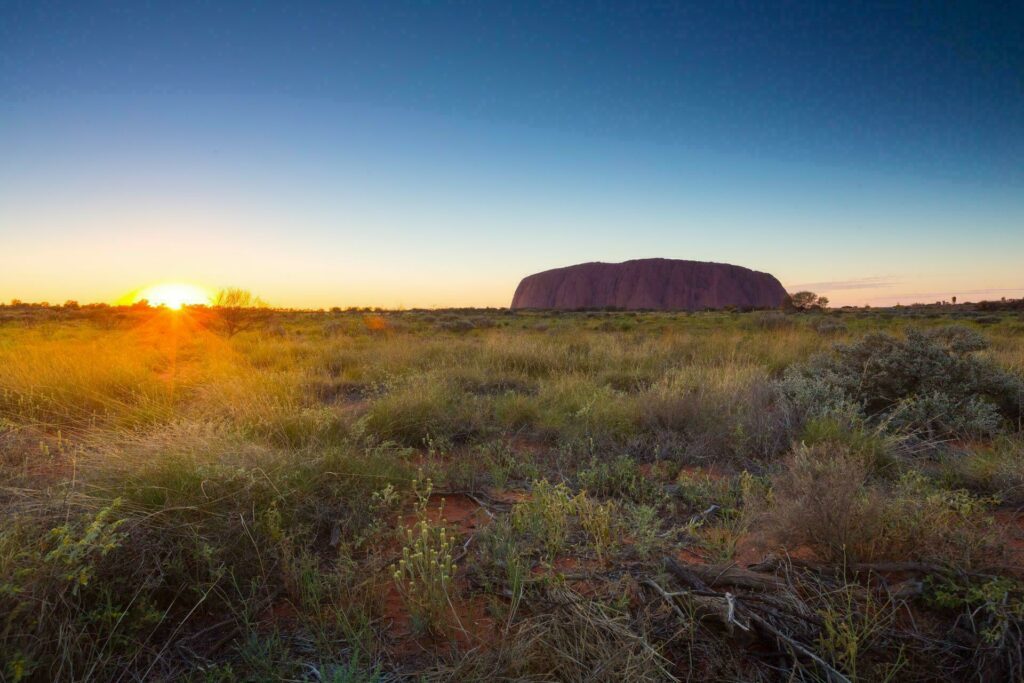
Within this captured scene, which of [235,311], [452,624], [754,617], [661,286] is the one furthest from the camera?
[661,286]

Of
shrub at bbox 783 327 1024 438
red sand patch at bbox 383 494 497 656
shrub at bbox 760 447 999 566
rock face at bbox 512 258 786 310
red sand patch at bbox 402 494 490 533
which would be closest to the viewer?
red sand patch at bbox 383 494 497 656

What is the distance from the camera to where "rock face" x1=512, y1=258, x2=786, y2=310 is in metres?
93.3

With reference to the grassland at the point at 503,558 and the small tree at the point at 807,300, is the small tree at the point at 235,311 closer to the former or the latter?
the grassland at the point at 503,558

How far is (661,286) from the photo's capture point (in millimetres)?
96312

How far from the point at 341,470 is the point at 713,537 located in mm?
2323

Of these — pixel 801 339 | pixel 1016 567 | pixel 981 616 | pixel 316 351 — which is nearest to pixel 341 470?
pixel 981 616

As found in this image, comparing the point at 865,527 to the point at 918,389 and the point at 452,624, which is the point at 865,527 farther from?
the point at 918,389

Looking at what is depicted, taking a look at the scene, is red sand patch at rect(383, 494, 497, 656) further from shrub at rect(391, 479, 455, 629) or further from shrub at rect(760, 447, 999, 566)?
shrub at rect(760, 447, 999, 566)

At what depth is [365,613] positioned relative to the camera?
200 centimetres

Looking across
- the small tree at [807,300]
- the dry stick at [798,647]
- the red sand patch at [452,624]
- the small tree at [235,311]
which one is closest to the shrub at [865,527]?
the dry stick at [798,647]

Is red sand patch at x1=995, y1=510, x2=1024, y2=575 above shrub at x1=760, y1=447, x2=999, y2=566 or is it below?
below

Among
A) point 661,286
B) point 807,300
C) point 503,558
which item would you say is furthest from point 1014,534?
point 661,286

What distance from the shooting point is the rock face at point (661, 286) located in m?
93.3

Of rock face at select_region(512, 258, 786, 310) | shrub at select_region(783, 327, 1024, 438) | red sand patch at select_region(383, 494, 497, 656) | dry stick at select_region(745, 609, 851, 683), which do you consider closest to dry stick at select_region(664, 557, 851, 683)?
dry stick at select_region(745, 609, 851, 683)
